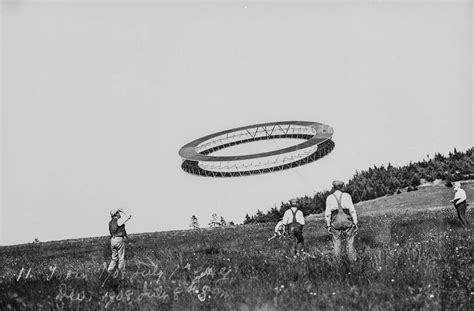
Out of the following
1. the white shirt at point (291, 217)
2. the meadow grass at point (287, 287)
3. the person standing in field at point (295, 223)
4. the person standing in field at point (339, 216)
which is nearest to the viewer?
the meadow grass at point (287, 287)

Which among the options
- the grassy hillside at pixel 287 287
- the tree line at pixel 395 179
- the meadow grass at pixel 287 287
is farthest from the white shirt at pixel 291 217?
the tree line at pixel 395 179

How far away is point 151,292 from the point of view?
8.23 m

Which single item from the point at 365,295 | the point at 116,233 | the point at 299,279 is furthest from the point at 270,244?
the point at 365,295

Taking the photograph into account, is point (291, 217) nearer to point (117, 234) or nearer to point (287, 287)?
point (117, 234)

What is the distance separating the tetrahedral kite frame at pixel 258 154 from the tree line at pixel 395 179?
4383 millimetres

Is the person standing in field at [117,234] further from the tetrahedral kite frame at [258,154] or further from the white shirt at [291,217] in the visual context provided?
the tetrahedral kite frame at [258,154]

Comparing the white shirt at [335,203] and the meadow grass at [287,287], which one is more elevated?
the white shirt at [335,203]

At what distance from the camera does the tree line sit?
50075 mm

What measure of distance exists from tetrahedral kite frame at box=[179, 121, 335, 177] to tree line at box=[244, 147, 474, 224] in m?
4.38

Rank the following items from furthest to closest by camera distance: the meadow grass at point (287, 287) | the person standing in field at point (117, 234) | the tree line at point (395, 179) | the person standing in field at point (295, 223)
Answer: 1. the tree line at point (395, 179)
2. the person standing in field at point (295, 223)
3. the person standing in field at point (117, 234)
4. the meadow grass at point (287, 287)

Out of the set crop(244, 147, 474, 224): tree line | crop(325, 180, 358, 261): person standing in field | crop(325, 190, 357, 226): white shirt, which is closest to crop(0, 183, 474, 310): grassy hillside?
crop(325, 180, 358, 261): person standing in field

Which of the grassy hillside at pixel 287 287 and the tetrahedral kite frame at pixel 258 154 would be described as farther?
the tetrahedral kite frame at pixel 258 154

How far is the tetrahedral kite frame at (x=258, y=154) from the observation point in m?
51.8

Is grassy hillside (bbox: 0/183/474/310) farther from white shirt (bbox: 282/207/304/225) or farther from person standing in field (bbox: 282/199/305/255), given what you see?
white shirt (bbox: 282/207/304/225)
